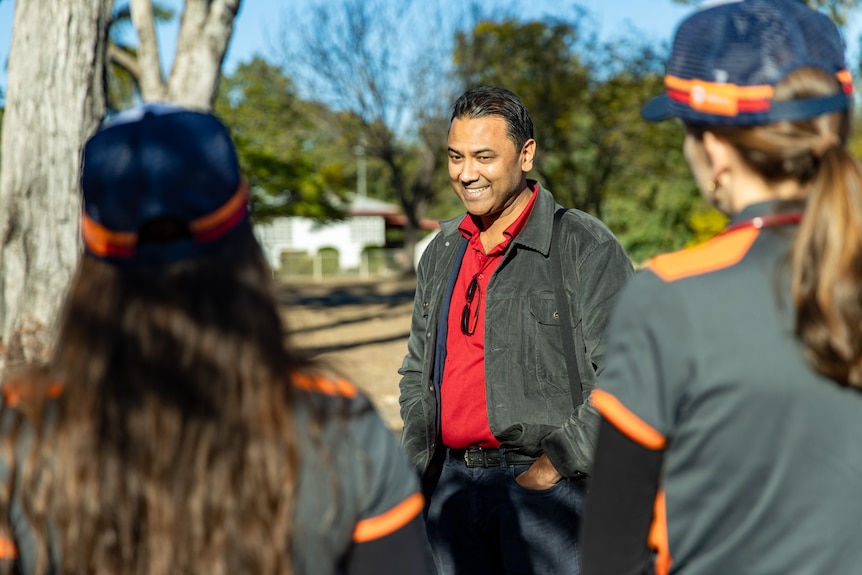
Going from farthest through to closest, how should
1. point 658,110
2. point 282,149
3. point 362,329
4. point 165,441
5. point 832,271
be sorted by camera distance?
point 282,149 → point 362,329 → point 658,110 → point 832,271 → point 165,441

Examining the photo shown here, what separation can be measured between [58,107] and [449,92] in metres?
24.9

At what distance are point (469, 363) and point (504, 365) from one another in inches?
5.6

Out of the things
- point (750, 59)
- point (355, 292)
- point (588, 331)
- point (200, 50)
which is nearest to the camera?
point (750, 59)

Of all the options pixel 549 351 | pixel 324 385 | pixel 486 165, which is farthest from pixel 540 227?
pixel 324 385

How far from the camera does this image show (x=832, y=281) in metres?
1.43

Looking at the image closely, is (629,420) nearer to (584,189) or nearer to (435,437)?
(435,437)

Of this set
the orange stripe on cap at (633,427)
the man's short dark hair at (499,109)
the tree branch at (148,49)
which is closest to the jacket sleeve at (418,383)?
the man's short dark hair at (499,109)

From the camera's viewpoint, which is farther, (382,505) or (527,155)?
(527,155)

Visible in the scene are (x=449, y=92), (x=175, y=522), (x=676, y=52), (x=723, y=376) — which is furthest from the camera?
(x=449, y=92)

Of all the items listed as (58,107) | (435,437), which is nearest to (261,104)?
(58,107)

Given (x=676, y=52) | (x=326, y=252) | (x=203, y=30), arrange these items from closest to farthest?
(x=676, y=52)
(x=203, y=30)
(x=326, y=252)

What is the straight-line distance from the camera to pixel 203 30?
26.8 feet

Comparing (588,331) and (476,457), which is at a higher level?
(588,331)

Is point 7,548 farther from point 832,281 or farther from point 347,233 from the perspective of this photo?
point 347,233
